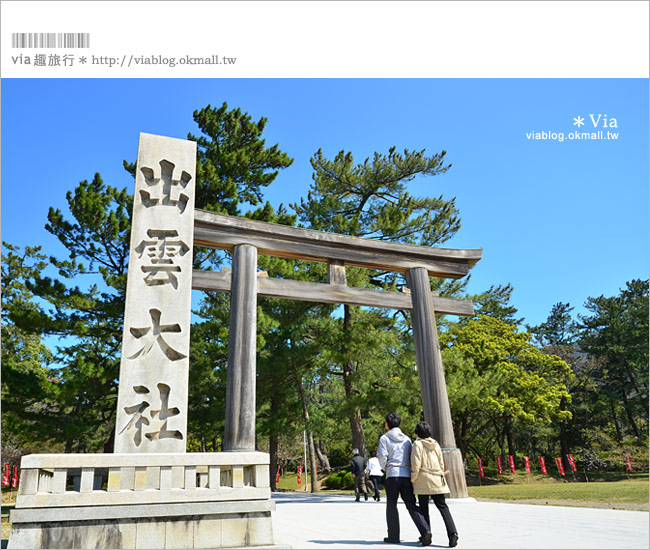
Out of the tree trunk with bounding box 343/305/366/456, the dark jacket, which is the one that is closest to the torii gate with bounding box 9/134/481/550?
the dark jacket

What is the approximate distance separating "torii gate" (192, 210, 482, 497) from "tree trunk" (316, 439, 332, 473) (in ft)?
63.0

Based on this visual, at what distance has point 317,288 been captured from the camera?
9820mm

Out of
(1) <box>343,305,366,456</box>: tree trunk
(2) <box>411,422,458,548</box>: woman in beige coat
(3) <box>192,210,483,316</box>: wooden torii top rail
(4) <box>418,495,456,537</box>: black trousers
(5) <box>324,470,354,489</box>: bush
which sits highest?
(3) <box>192,210,483,316</box>: wooden torii top rail

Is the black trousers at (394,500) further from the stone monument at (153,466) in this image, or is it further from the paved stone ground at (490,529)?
the stone monument at (153,466)

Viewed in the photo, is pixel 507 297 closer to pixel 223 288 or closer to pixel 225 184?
pixel 225 184

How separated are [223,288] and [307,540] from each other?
5.21 m

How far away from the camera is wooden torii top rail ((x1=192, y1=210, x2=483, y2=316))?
9203 millimetres

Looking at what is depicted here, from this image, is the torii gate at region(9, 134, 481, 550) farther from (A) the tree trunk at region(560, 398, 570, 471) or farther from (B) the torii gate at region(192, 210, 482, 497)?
(A) the tree trunk at region(560, 398, 570, 471)

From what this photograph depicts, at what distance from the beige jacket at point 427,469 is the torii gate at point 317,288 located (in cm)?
411

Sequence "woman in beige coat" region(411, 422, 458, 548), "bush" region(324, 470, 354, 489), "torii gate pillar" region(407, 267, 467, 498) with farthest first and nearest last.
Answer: "bush" region(324, 470, 354, 489)
"torii gate pillar" region(407, 267, 467, 498)
"woman in beige coat" region(411, 422, 458, 548)

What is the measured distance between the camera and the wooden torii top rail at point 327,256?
920 centimetres

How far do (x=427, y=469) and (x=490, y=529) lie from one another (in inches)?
58.5

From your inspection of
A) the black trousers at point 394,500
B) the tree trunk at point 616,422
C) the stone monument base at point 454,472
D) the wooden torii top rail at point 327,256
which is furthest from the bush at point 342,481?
the tree trunk at point 616,422

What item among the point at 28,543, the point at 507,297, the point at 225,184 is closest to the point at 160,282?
the point at 28,543
